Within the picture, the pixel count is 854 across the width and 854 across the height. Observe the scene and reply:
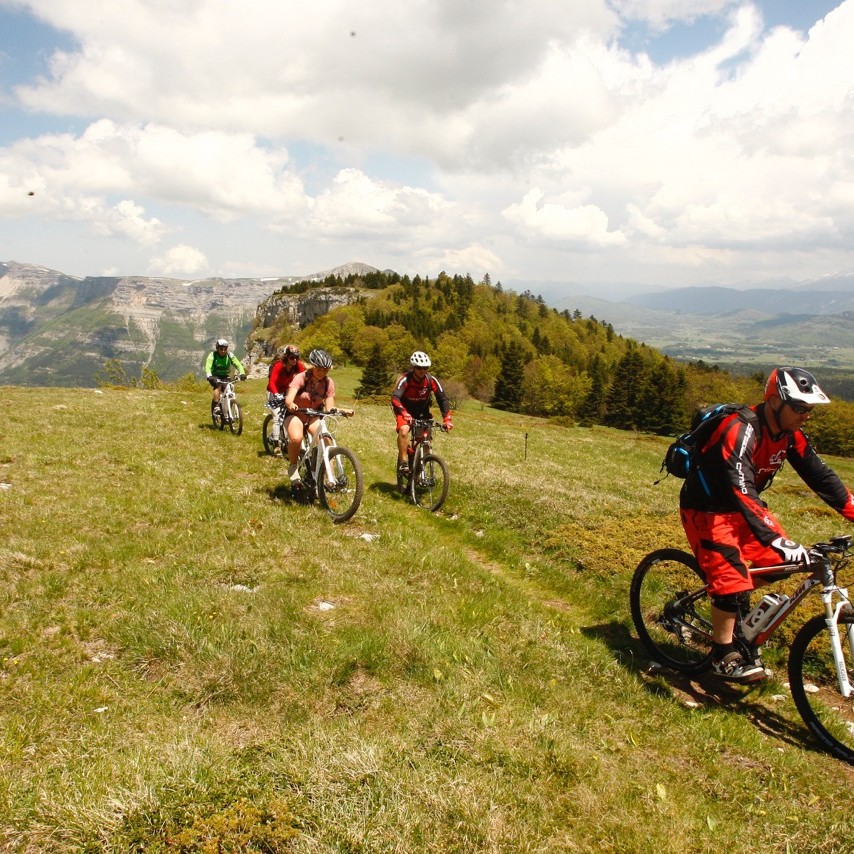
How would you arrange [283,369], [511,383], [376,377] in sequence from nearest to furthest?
[283,369] < [376,377] < [511,383]

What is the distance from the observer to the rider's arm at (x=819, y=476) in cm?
570

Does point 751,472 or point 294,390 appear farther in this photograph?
point 294,390

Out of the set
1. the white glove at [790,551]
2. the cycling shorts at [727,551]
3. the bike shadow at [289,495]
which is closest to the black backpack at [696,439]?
the cycling shorts at [727,551]

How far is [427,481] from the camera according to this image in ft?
43.1

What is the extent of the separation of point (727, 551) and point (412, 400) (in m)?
8.55

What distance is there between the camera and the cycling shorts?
18.8 feet

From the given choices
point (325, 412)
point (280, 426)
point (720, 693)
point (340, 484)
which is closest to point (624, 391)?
point (280, 426)

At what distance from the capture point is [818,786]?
489 cm

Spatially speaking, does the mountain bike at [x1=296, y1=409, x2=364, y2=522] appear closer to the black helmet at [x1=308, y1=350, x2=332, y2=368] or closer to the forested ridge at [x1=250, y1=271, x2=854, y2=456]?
the black helmet at [x1=308, y1=350, x2=332, y2=368]

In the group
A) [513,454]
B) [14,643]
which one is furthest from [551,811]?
[513,454]

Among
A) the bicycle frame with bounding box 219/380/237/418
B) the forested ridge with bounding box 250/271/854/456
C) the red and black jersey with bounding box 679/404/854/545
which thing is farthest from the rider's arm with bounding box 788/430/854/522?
the forested ridge with bounding box 250/271/854/456

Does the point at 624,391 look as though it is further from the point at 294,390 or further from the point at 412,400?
the point at 294,390

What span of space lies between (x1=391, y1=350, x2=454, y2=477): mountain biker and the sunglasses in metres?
7.80

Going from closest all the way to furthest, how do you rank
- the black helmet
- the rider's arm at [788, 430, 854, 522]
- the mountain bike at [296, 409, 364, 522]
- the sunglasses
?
the sunglasses < the rider's arm at [788, 430, 854, 522] < the mountain bike at [296, 409, 364, 522] < the black helmet
